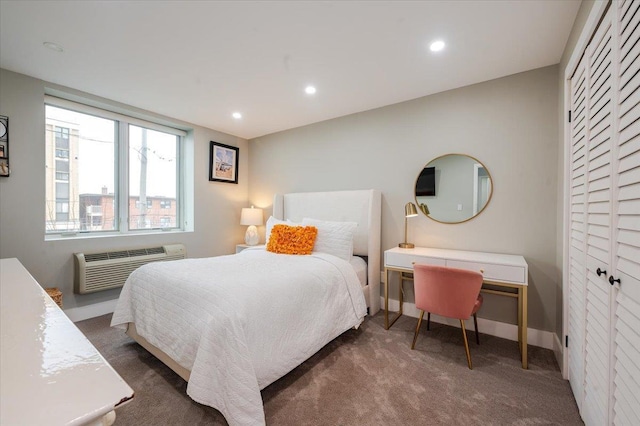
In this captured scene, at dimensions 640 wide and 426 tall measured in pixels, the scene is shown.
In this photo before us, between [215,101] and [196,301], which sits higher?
[215,101]

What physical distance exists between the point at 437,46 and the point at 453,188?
134cm

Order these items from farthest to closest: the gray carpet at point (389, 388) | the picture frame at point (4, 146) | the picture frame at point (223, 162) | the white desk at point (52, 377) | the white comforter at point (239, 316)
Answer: the picture frame at point (223, 162) < the picture frame at point (4, 146) < the gray carpet at point (389, 388) < the white comforter at point (239, 316) < the white desk at point (52, 377)

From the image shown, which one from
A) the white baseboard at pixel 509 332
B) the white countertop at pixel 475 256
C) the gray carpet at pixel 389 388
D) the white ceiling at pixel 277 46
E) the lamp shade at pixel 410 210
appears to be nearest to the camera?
the gray carpet at pixel 389 388

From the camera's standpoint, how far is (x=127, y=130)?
11.3 ft

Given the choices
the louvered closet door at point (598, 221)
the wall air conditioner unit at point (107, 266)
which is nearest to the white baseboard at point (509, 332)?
the louvered closet door at point (598, 221)

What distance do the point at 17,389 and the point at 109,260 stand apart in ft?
10.3

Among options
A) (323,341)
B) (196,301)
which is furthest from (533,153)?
(196,301)

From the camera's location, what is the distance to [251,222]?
4230 millimetres

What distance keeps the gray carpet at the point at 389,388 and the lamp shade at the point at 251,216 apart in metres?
2.22

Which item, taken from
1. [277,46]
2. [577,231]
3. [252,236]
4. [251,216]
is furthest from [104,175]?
[577,231]

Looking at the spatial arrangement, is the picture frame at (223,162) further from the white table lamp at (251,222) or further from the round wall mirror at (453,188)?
the round wall mirror at (453,188)

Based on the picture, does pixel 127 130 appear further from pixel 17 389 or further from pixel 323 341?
pixel 17 389

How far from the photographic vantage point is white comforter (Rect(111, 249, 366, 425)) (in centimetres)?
141

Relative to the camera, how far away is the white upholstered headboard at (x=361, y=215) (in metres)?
2.99
